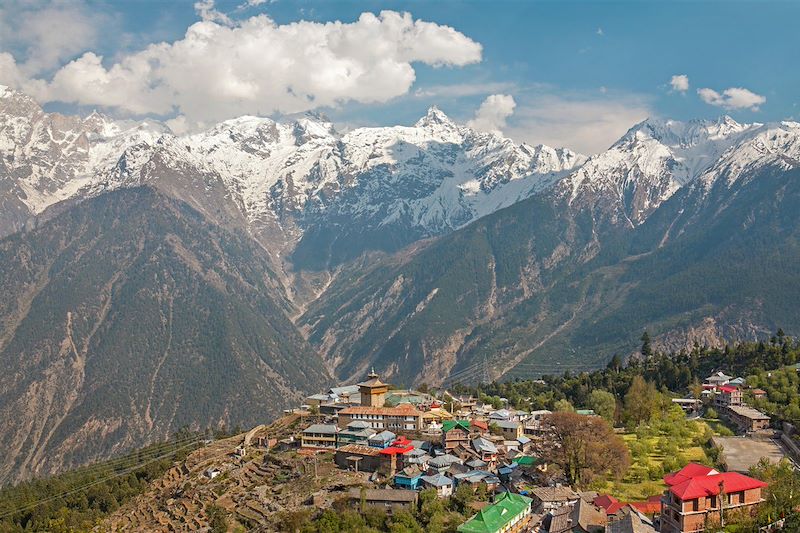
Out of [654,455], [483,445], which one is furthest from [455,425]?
[654,455]

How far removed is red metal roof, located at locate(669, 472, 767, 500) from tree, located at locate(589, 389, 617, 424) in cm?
5644

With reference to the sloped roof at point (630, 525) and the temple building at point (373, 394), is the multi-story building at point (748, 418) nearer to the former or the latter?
the sloped roof at point (630, 525)

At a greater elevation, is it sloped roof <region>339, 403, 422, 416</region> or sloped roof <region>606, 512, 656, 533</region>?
sloped roof <region>339, 403, 422, 416</region>

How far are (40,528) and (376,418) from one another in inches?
1932

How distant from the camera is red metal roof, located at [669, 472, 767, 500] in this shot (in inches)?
2308

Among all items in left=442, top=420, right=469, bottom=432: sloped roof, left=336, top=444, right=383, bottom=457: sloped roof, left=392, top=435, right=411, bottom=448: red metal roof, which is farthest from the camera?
left=442, top=420, right=469, bottom=432: sloped roof

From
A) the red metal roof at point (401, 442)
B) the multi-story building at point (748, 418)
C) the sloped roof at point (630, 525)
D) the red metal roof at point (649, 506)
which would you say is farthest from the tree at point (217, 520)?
the multi-story building at point (748, 418)

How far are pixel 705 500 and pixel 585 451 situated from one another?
22.6m

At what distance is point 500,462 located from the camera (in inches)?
3509

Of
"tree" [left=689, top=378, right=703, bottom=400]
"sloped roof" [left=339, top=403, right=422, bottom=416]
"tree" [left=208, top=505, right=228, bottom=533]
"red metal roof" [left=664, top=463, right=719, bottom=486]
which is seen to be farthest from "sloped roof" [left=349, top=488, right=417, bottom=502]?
"tree" [left=689, top=378, right=703, bottom=400]

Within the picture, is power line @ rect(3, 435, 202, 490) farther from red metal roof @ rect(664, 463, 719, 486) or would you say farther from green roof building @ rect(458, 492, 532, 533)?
red metal roof @ rect(664, 463, 719, 486)

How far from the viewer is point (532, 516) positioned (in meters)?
70.3

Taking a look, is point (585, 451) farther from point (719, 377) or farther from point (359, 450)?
point (719, 377)

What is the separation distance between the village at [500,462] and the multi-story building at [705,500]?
0.08 metres
